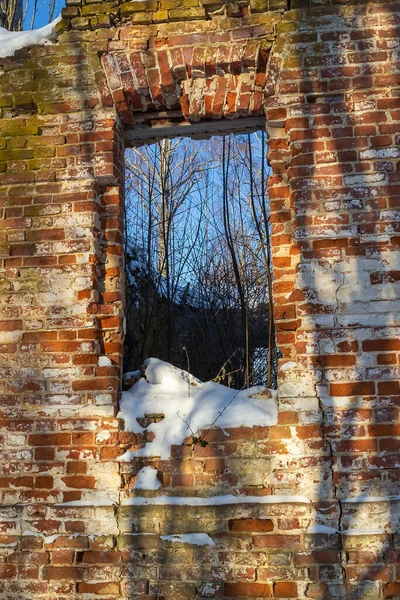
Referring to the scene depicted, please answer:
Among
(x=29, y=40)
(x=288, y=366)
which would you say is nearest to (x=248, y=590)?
(x=288, y=366)

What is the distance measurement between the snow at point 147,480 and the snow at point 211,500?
0.05 metres

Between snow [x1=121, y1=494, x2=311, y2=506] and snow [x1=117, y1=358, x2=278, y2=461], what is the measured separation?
8.1 inches

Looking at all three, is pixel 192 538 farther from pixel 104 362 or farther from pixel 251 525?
pixel 104 362

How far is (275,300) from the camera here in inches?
117

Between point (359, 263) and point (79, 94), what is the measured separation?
1.92 meters

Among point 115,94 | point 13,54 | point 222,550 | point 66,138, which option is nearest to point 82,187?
point 66,138

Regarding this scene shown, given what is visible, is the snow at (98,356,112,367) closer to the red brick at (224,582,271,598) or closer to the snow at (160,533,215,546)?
the snow at (160,533,215,546)

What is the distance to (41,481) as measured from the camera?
283cm

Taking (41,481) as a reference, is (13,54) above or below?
above

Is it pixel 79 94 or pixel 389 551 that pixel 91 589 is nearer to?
pixel 389 551

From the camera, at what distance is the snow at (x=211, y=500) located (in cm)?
267

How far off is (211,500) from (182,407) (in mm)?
499

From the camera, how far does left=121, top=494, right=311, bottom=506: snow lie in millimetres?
2666

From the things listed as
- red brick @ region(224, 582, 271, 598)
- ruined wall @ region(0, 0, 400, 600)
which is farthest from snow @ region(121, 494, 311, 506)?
red brick @ region(224, 582, 271, 598)
